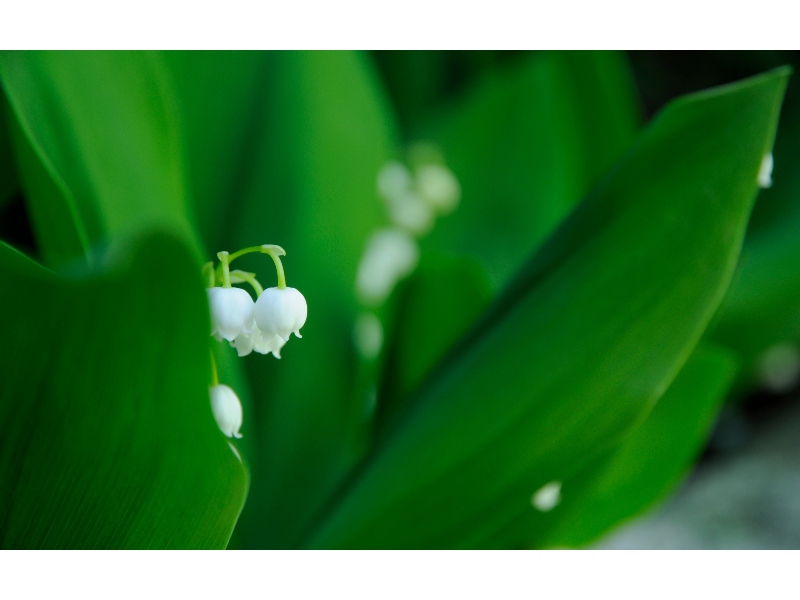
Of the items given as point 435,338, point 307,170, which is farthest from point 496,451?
point 307,170

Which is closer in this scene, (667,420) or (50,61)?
(50,61)

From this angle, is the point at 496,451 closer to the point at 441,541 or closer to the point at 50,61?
the point at 441,541

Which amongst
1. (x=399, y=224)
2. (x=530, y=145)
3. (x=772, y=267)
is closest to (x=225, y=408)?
(x=399, y=224)

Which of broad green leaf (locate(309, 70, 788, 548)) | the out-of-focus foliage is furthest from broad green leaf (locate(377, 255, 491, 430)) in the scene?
broad green leaf (locate(309, 70, 788, 548))

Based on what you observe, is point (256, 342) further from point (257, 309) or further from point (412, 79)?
point (412, 79)

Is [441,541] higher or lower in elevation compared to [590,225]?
lower
